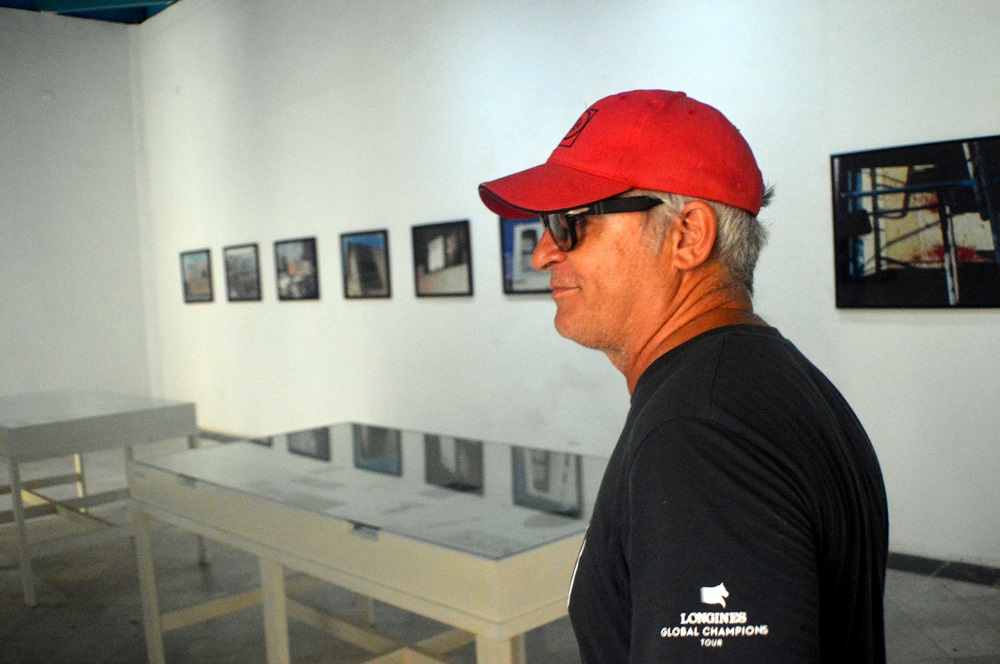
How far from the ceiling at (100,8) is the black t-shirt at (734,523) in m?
10.9

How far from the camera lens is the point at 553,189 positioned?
1.28 metres

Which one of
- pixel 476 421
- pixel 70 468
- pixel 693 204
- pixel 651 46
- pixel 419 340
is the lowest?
pixel 70 468

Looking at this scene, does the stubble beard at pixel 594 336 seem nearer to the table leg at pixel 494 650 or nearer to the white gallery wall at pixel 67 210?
the table leg at pixel 494 650

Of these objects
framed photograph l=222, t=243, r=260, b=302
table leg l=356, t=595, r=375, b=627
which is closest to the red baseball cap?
table leg l=356, t=595, r=375, b=627

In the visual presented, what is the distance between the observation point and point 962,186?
4797mm

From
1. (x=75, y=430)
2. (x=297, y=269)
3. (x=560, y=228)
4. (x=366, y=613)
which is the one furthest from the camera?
(x=297, y=269)

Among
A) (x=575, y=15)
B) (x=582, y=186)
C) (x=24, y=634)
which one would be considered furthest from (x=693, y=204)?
(x=575, y=15)

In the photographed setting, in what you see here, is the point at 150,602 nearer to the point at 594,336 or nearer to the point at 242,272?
the point at 594,336

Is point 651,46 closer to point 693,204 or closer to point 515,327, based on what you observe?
point 515,327

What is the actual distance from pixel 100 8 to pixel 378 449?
9.00 meters

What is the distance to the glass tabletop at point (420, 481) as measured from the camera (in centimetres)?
265

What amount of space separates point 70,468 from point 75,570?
14.1 ft

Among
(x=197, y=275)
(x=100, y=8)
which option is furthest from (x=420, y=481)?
(x=100, y=8)

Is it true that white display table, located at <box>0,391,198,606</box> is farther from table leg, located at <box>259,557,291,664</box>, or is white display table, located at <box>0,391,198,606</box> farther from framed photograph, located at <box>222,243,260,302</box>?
framed photograph, located at <box>222,243,260,302</box>
